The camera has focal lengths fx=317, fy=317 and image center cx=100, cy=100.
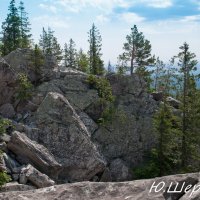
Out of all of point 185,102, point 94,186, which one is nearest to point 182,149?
point 185,102

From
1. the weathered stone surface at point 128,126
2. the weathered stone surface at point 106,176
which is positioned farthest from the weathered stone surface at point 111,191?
the weathered stone surface at point 128,126

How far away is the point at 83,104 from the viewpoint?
44.9 m

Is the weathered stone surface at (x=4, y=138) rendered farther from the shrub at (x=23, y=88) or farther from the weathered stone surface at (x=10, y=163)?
the shrub at (x=23, y=88)

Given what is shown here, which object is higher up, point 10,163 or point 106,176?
point 10,163

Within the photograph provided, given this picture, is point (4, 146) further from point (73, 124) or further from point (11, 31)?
point (11, 31)

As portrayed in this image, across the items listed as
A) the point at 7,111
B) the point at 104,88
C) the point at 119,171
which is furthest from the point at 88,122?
the point at 7,111

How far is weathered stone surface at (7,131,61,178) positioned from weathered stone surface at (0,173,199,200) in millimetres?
25574

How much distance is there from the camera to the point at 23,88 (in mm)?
43031

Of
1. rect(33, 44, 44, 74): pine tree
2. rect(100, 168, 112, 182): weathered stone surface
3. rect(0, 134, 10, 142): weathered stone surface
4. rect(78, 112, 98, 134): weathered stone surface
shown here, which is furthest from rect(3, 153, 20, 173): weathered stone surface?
rect(33, 44, 44, 74): pine tree

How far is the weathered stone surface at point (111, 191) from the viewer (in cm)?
607

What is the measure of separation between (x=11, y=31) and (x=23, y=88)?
84.9ft

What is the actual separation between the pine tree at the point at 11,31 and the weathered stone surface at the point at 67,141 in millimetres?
29788

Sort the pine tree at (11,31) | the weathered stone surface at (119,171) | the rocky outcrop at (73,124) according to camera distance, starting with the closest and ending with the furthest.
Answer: the rocky outcrop at (73,124)
the weathered stone surface at (119,171)
the pine tree at (11,31)

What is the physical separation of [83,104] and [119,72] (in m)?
10.7
